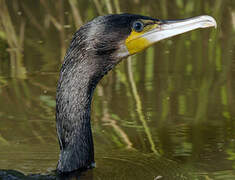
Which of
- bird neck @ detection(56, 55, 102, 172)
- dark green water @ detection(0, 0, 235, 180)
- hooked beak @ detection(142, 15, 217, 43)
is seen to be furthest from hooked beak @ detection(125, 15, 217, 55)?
dark green water @ detection(0, 0, 235, 180)

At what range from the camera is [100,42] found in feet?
17.0

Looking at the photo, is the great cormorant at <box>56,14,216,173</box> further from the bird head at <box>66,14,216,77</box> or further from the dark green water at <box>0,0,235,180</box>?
the dark green water at <box>0,0,235,180</box>

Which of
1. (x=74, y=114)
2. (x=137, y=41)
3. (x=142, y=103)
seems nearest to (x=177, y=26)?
(x=137, y=41)

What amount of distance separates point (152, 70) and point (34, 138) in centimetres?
192

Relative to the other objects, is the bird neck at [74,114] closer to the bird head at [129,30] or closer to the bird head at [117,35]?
the bird head at [117,35]

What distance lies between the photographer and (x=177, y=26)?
5.30 m

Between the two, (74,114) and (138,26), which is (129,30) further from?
(74,114)

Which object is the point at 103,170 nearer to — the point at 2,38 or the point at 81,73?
the point at 81,73

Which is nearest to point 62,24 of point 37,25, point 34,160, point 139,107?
point 37,25

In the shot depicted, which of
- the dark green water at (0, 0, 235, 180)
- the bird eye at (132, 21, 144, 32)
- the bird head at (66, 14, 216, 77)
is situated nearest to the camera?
the bird head at (66, 14, 216, 77)

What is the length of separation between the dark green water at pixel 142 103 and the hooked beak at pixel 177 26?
1.00 metres

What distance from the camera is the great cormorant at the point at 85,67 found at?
515 cm

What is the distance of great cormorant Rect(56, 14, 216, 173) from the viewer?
16.9ft

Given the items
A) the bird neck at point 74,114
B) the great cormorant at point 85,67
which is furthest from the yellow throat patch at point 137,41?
the bird neck at point 74,114
